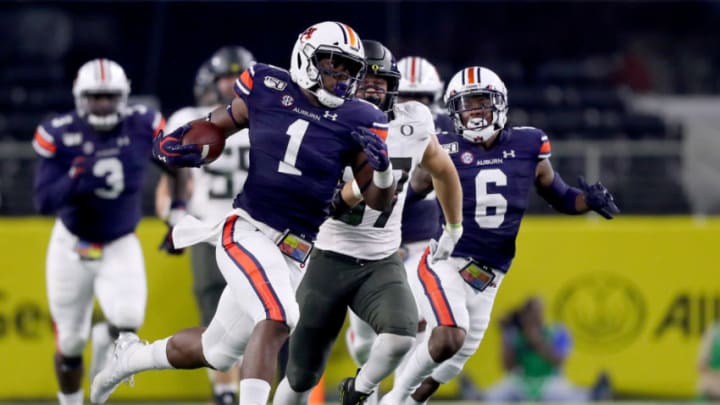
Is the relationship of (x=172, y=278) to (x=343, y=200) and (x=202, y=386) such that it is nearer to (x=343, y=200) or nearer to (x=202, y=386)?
(x=202, y=386)

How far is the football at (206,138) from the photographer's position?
5.92m

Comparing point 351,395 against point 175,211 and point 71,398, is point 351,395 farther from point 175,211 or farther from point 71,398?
point 71,398

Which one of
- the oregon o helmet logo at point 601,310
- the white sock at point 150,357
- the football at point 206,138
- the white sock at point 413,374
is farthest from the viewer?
the oregon o helmet logo at point 601,310

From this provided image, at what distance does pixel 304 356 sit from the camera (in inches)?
254

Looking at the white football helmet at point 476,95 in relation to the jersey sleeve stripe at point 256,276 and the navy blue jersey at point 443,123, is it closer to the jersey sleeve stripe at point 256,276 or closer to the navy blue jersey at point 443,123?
the navy blue jersey at point 443,123

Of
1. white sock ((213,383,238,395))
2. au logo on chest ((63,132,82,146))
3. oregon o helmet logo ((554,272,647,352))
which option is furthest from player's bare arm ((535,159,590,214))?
oregon o helmet logo ((554,272,647,352))

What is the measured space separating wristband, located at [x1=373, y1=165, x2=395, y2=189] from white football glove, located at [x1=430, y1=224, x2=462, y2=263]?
0.66 meters

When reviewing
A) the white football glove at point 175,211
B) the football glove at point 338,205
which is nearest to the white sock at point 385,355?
the football glove at point 338,205

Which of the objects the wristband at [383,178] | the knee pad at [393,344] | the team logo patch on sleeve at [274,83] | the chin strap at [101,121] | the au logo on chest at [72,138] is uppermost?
the team logo patch on sleeve at [274,83]

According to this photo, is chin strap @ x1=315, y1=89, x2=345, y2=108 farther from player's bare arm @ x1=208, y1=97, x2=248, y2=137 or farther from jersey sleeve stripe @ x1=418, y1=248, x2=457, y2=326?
jersey sleeve stripe @ x1=418, y1=248, x2=457, y2=326

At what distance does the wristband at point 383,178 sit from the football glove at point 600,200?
53.2 inches

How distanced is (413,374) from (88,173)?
2238 millimetres

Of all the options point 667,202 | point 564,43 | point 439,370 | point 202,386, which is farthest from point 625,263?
point 564,43

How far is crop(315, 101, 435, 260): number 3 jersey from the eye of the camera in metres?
6.49
